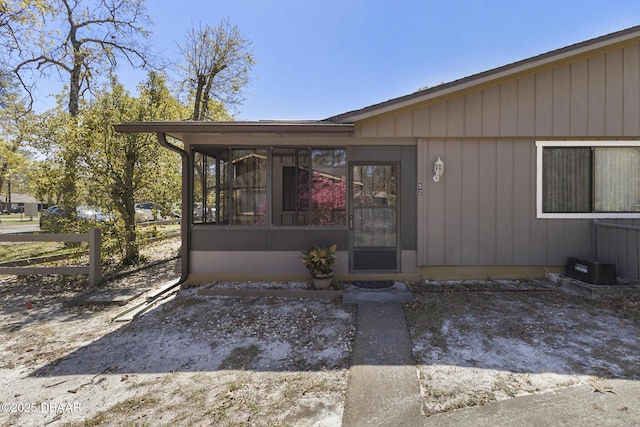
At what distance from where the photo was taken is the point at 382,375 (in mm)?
2447

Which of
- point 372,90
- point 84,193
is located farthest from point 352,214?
point 372,90

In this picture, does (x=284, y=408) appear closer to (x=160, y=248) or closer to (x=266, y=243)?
(x=266, y=243)

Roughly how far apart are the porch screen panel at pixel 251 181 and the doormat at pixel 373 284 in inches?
76.9

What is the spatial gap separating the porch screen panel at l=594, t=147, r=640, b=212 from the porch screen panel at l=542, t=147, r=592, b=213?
195mm

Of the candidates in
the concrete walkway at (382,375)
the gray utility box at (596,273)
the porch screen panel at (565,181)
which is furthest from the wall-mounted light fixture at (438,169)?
the gray utility box at (596,273)

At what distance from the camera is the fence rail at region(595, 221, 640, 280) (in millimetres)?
4375

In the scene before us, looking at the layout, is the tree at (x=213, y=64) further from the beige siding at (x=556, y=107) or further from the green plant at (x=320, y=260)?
the beige siding at (x=556, y=107)

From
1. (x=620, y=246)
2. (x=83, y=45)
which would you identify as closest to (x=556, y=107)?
(x=620, y=246)

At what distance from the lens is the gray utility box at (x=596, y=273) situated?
435 centimetres

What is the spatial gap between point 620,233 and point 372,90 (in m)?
8.69

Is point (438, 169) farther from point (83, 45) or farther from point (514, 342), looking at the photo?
point (83, 45)

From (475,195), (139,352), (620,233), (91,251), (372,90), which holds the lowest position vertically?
(139,352)

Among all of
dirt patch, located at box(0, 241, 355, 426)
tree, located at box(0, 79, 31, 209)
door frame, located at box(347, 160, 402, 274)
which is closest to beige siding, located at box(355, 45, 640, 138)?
Result: door frame, located at box(347, 160, 402, 274)

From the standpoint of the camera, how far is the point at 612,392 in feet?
7.14
